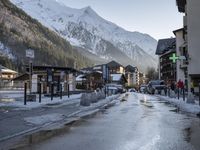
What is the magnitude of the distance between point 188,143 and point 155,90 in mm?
65413

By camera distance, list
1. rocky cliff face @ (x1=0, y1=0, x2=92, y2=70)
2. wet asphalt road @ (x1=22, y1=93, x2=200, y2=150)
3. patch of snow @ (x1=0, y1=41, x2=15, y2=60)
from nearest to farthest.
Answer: wet asphalt road @ (x1=22, y1=93, x2=200, y2=150)
rocky cliff face @ (x1=0, y1=0, x2=92, y2=70)
patch of snow @ (x1=0, y1=41, x2=15, y2=60)

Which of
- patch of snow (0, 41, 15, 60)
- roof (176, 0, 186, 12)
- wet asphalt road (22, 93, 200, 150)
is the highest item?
patch of snow (0, 41, 15, 60)

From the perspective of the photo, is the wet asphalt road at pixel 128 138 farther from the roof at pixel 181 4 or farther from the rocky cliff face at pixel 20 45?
the rocky cliff face at pixel 20 45

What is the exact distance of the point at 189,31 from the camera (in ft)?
214

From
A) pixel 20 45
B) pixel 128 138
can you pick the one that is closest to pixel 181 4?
pixel 128 138

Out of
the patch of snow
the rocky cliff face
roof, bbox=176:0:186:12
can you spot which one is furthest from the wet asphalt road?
the patch of snow

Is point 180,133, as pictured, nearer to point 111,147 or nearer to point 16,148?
point 111,147

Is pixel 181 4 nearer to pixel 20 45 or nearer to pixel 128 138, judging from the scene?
pixel 128 138

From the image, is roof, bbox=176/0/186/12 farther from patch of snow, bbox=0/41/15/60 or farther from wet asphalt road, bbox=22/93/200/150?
patch of snow, bbox=0/41/15/60

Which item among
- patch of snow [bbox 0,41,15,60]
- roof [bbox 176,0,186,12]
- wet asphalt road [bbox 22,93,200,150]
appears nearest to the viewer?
wet asphalt road [bbox 22,93,200,150]

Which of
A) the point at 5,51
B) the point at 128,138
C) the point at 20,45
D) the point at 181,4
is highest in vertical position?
the point at 20,45

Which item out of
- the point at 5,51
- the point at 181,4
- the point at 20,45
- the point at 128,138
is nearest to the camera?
the point at 128,138

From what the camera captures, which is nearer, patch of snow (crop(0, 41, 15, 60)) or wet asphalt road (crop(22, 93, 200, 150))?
wet asphalt road (crop(22, 93, 200, 150))

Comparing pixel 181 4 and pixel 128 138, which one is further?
pixel 181 4
